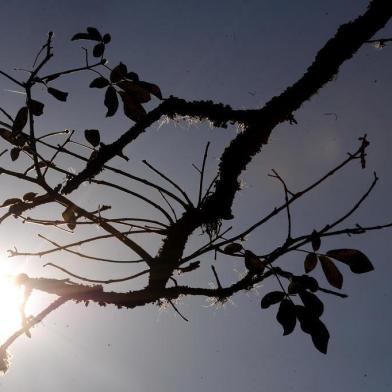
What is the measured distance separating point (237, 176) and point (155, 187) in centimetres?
37

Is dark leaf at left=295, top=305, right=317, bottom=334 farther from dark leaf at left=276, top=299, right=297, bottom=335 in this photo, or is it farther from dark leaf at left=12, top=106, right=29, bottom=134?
dark leaf at left=12, top=106, right=29, bottom=134

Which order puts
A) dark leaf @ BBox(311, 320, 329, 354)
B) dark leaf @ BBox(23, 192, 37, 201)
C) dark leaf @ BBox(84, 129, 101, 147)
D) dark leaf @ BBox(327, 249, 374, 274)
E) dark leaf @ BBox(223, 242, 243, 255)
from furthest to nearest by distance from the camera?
dark leaf @ BBox(23, 192, 37, 201), dark leaf @ BBox(84, 129, 101, 147), dark leaf @ BBox(223, 242, 243, 255), dark leaf @ BBox(327, 249, 374, 274), dark leaf @ BBox(311, 320, 329, 354)

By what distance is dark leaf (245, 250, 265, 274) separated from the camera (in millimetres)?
1506

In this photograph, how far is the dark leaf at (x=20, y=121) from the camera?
1719mm

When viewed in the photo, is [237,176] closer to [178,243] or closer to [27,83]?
[178,243]

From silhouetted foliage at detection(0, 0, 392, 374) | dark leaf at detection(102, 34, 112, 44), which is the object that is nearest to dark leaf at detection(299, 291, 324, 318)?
silhouetted foliage at detection(0, 0, 392, 374)

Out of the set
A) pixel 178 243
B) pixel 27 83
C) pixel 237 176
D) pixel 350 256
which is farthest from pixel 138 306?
pixel 27 83

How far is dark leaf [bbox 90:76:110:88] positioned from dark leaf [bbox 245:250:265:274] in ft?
3.29

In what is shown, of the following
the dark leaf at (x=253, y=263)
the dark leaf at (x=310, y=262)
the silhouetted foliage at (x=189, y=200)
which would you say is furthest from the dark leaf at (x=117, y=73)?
the dark leaf at (x=310, y=262)

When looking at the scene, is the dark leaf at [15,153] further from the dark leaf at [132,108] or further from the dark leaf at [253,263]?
the dark leaf at [253,263]

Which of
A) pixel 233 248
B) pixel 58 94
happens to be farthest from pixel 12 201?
pixel 233 248

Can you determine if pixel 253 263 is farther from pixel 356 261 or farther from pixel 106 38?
pixel 106 38

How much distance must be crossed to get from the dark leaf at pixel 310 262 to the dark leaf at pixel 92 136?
119cm

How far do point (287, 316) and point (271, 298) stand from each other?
0.09 m
